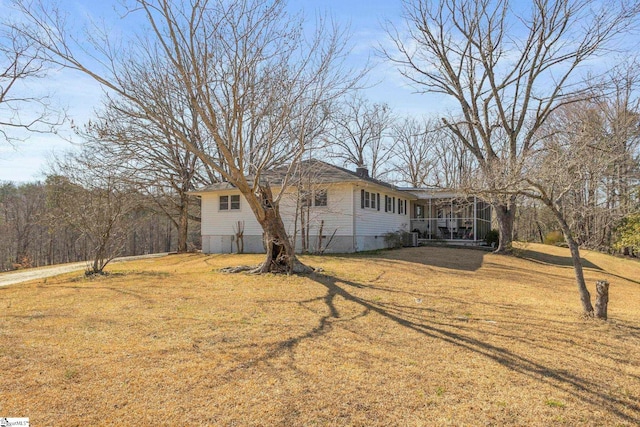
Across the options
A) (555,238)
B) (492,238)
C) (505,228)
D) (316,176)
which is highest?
(316,176)

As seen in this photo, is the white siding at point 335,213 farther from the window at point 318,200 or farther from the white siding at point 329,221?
the window at point 318,200

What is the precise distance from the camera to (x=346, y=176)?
1789 centimetres

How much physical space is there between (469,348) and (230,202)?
15951 millimetres

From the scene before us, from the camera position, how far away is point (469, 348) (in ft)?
18.1

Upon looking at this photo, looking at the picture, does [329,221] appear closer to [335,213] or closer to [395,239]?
[335,213]

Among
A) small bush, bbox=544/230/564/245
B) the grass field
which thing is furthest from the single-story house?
small bush, bbox=544/230/564/245

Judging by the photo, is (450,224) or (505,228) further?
(450,224)

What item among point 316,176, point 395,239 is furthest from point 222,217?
point 395,239

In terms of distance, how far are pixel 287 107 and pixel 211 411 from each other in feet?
23.4

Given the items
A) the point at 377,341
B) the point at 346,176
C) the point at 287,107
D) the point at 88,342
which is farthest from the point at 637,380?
the point at 346,176

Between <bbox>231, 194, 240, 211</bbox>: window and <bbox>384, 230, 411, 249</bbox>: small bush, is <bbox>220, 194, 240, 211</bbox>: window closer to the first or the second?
<bbox>231, 194, 240, 211</bbox>: window

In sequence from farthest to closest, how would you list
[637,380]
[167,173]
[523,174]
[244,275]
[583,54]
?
[167,173], [583,54], [244,275], [523,174], [637,380]

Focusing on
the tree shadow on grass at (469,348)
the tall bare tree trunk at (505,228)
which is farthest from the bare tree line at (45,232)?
the tall bare tree trunk at (505,228)

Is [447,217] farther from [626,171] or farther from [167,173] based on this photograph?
[167,173]
